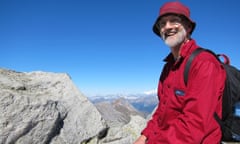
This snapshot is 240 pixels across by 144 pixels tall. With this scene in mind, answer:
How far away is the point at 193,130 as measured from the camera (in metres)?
3.39

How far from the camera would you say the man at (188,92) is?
3.34 metres

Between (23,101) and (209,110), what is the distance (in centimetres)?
602

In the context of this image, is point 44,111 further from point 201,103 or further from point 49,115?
point 201,103

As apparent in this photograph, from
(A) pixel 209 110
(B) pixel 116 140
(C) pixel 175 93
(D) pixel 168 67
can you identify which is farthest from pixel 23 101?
(A) pixel 209 110

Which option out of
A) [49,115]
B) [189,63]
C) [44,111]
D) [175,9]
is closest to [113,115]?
[49,115]

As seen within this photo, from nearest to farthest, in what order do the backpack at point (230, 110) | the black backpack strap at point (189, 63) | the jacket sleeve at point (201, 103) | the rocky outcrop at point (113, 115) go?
the jacket sleeve at point (201, 103) → the backpack at point (230, 110) → the black backpack strap at point (189, 63) → the rocky outcrop at point (113, 115)

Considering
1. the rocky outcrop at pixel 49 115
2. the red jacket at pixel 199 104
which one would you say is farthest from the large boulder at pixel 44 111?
the red jacket at pixel 199 104

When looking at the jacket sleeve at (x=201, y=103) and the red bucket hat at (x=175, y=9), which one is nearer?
the jacket sleeve at (x=201, y=103)

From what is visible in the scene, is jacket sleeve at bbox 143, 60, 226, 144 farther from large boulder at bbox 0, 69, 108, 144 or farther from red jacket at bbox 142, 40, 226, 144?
large boulder at bbox 0, 69, 108, 144

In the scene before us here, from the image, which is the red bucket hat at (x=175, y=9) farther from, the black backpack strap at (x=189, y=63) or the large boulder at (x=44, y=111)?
the large boulder at (x=44, y=111)

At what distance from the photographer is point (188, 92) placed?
3576 mm

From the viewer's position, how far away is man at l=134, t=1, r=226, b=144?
11.0 ft

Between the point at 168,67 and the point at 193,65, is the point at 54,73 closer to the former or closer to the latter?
the point at 168,67

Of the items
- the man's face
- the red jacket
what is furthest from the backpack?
the man's face
